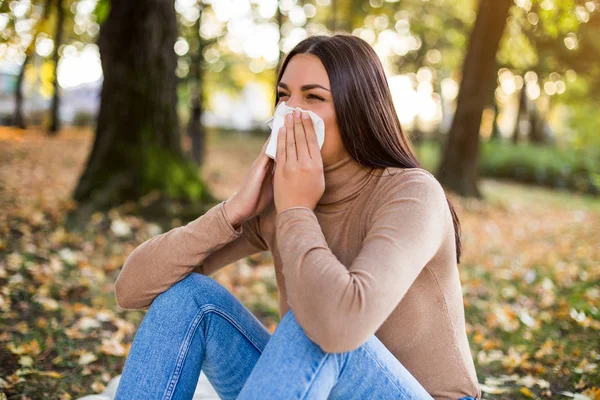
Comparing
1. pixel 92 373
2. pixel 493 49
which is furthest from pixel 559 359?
pixel 493 49

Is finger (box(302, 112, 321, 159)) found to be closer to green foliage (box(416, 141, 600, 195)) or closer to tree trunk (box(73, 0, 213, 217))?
tree trunk (box(73, 0, 213, 217))

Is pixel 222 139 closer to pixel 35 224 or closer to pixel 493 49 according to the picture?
pixel 493 49

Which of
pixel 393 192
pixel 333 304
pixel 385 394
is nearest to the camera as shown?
pixel 333 304

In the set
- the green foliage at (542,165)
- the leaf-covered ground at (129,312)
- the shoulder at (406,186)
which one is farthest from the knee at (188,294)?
the green foliage at (542,165)

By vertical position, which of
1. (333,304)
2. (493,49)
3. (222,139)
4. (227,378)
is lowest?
(222,139)

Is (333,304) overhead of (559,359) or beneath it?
overhead

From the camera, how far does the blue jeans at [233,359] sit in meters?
1.60

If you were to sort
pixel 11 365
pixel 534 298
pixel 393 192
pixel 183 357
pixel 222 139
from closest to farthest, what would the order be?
pixel 393 192
pixel 183 357
pixel 11 365
pixel 534 298
pixel 222 139

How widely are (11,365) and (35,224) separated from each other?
2278 mm

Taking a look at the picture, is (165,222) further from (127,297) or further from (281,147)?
(281,147)

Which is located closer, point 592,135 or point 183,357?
point 183,357

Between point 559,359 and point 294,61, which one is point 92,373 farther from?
point 559,359

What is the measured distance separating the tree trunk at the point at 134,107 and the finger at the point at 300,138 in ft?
11.8

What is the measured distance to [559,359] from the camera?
3.31 m
